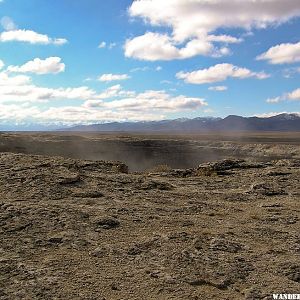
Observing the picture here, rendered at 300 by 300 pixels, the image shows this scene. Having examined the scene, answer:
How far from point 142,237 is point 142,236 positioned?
9cm

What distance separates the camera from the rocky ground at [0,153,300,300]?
7852 millimetres

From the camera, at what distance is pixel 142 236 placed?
10422 millimetres

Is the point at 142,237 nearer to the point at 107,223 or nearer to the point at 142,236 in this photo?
the point at 142,236

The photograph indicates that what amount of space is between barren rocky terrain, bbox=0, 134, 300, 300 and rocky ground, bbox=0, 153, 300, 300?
23 mm

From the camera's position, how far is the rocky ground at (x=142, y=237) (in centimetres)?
785

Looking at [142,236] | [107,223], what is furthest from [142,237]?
[107,223]

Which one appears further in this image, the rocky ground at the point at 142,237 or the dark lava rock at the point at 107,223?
the dark lava rock at the point at 107,223

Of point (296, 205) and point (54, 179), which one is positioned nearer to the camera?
point (296, 205)

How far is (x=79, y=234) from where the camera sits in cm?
1038

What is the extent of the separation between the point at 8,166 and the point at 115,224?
27.5ft

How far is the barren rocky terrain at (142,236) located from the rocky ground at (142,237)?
23 mm

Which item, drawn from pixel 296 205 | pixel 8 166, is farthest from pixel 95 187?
pixel 296 205

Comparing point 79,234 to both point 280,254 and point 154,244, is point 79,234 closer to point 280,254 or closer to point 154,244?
point 154,244

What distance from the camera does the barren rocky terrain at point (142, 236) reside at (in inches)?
309
